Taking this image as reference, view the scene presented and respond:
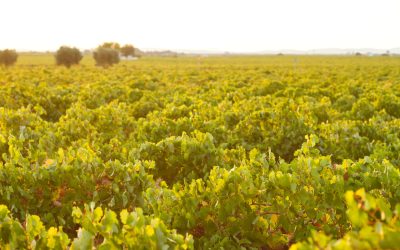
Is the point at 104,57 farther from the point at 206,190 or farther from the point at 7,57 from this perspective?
the point at 206,190

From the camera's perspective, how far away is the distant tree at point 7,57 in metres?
80.7

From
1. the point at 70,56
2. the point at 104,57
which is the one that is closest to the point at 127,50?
the point at 104,57

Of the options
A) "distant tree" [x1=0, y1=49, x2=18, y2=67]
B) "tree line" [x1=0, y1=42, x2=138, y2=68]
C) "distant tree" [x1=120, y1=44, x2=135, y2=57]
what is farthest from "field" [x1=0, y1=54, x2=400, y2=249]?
"distant tree" [x1=120, y1=44, x2=135, y2=57]

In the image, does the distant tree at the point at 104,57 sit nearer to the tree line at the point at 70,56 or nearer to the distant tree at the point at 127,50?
the tree line at the point at 70,56

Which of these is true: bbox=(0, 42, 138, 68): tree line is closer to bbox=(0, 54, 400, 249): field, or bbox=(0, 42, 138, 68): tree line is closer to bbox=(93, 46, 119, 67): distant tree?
bbox=(93, 46, 119, 67): distant tree

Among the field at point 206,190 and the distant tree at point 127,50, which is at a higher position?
the field at point 206,190

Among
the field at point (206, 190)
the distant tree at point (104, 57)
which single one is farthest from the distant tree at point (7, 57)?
the field at point (206, 190)

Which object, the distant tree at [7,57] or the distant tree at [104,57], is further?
the distant tree at [104,57]

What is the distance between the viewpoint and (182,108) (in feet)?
42.7

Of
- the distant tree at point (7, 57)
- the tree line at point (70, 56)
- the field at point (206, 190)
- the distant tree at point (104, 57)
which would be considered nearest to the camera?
the field at point (206, 190)

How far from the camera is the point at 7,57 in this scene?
81.4 meters

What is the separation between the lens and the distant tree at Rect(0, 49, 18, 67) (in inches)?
3177

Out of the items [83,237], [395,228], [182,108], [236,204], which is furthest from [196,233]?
[182,108]

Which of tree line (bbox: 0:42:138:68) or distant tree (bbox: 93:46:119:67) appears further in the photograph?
distant tree (bbox: 93:46:119:67)
